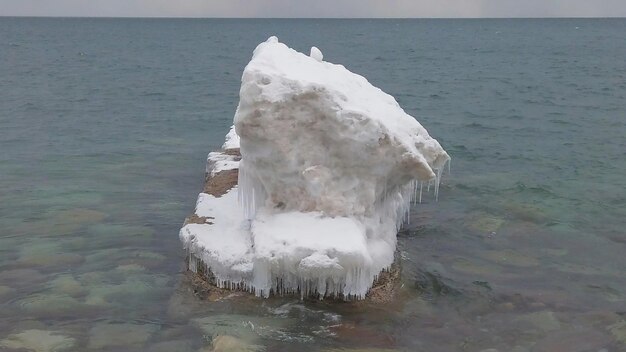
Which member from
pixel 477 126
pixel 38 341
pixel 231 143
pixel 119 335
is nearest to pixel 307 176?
pixel 119 335

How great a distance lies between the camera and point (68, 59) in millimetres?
57562

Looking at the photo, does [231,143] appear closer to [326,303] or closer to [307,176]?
[307,176]

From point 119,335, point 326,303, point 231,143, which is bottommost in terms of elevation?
point 119,335

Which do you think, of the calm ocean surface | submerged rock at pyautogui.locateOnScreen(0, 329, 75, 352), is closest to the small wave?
the calm ocean surface

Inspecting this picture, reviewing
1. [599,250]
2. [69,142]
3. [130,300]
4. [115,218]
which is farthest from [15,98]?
[599,250]

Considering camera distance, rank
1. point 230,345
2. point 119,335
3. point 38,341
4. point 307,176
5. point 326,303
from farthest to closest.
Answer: point 307,176 → point 326,303 → point 119,335 → point 38,341 → point 230,345

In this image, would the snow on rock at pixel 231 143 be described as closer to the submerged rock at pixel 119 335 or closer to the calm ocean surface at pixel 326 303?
the calm ocean surface at pixel 326 303

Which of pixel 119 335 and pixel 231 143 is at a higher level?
pixel 231 143

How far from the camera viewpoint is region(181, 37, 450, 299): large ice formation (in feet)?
31.0

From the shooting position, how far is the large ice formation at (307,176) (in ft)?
31.0

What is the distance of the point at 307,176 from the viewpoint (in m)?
10.0

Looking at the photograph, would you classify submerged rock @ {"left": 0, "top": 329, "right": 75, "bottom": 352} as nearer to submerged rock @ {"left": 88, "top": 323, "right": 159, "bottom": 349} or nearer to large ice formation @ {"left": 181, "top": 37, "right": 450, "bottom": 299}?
submerged rock @ {"left": 88, "top": 323, "right": 159, "bottom": 349}

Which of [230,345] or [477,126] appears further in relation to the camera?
[477,126]

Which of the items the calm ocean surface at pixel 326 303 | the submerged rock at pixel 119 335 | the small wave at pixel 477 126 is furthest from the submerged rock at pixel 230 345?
the small wave at pixel 477 126
